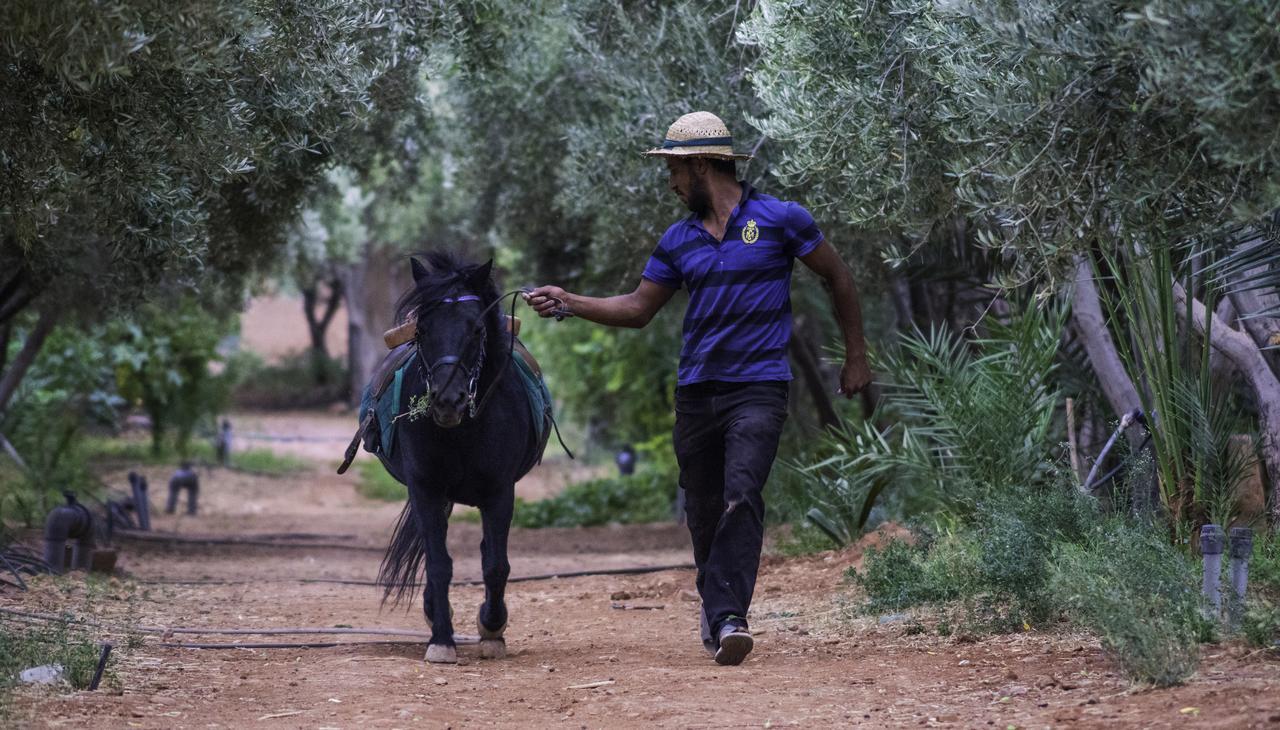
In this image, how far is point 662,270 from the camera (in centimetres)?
644

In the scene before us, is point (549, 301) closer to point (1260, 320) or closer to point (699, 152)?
point (699, 152)

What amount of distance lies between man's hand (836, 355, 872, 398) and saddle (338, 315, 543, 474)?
5.36ft

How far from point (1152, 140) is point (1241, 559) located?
5.12ft

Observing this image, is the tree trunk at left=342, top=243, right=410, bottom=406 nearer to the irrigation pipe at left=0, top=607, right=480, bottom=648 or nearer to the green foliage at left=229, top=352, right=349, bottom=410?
the green foliage at left=229, top=352, right=349, bottom=410

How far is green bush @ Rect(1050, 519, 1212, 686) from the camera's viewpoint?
488 cm

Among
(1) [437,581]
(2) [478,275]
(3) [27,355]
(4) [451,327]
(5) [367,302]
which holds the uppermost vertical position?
(5) [367,302]

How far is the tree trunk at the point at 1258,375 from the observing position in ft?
24.1

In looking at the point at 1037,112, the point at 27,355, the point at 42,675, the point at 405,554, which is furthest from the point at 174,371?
the point at 1037,112

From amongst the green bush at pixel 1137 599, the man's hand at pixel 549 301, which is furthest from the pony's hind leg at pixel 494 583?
the green bush at pixel 1137 599

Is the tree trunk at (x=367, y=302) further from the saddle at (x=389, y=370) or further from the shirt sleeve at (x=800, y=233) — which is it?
the shirt sleeve at (x=800, y=233)

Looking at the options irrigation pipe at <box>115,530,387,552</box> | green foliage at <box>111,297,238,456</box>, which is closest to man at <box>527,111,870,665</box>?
irrigation pipe at <box>115,530,387,552</box>

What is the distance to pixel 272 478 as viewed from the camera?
25125mm

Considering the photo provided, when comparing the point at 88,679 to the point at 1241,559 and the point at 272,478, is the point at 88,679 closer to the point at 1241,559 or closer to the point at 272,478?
the point at 1241,559

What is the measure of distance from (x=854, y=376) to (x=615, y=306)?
108cm
